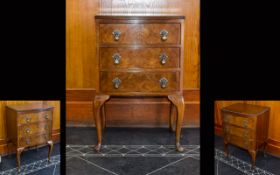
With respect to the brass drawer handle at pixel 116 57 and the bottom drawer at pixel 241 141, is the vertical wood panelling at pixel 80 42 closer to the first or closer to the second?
the brass drawer handle at pixel 116 57

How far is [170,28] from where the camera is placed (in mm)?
1390

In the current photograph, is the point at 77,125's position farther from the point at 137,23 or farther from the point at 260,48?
the point at 260,48

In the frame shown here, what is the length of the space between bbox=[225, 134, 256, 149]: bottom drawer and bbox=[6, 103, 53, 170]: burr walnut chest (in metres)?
0.50

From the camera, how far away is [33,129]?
86cm

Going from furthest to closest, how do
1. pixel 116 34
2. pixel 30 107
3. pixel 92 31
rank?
pixel 92 31 → pixel 116 34 → pixel 30 107

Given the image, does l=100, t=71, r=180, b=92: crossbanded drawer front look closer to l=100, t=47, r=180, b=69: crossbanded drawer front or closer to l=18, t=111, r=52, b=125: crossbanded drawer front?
l=100, t=47, r=180, b=69: crossbanded drawer front

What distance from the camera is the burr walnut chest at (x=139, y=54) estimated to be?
1378 mm

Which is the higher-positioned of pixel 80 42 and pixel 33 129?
pixel 80 42

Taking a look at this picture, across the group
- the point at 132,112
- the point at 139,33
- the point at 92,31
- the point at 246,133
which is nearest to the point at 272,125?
the point at 246,133

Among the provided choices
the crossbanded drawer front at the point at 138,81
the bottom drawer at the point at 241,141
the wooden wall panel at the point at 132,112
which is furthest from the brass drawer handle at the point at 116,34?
the bottom drawer at the point at 241,141

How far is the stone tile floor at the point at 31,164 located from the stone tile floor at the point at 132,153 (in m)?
0.40

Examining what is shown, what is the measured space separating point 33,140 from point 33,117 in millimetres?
68

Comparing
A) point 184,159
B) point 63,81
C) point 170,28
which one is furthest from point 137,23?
point 63,81

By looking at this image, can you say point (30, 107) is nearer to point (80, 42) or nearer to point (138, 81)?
point (138, 81)
